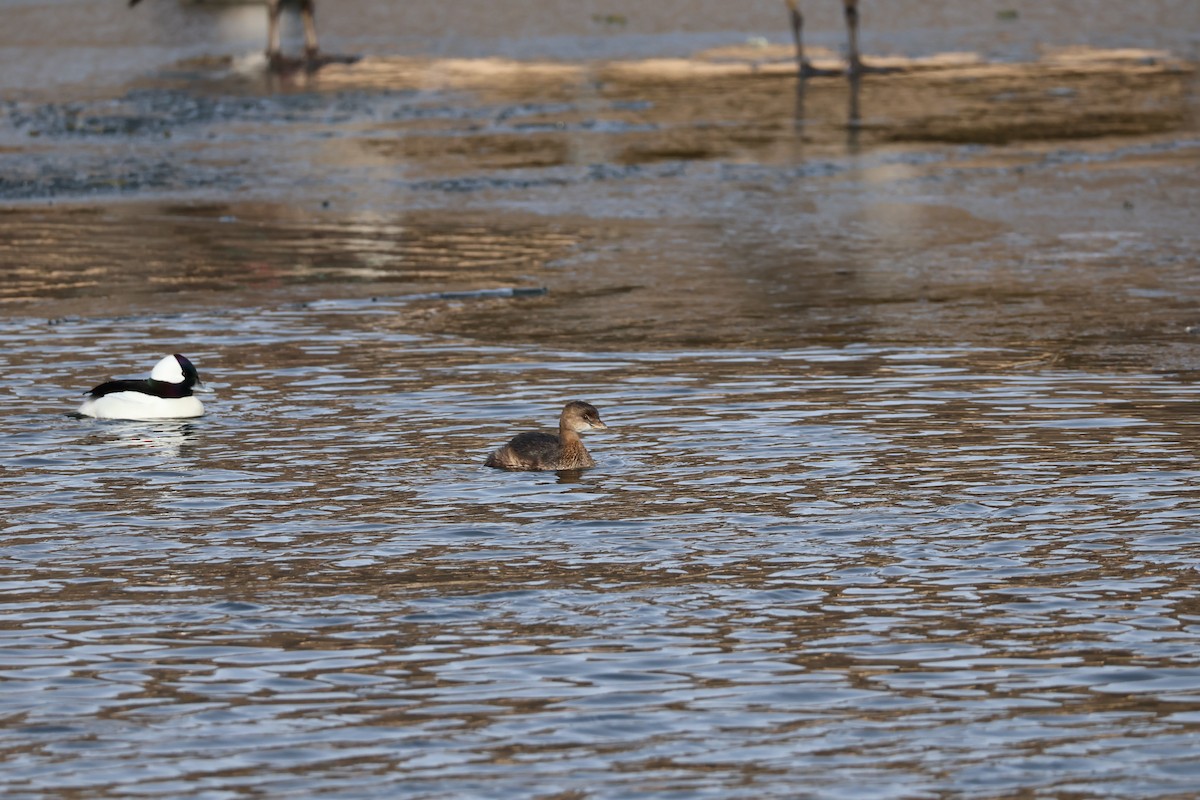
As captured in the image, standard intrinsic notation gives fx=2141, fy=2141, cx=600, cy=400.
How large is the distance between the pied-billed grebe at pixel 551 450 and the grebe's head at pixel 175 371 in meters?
2.10

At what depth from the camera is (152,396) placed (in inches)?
477

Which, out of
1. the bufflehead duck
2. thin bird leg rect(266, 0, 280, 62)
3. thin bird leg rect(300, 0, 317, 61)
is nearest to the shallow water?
the bufflehead duck

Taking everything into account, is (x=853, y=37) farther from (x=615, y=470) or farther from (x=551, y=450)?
(x=551, y=450)

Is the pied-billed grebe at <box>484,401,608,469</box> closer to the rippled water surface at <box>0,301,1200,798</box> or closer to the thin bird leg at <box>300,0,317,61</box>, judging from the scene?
the rippled water surface at <box>0,301,1200,798</box>

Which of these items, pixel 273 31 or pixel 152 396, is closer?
pixel 152 396

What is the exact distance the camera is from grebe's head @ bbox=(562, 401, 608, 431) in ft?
36.2

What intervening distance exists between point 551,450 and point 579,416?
14.8 inches

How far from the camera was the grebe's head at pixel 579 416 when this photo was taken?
36.2 ft

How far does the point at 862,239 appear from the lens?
746 inches

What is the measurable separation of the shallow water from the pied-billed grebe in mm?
98

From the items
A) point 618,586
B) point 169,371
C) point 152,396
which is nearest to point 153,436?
point 152,396

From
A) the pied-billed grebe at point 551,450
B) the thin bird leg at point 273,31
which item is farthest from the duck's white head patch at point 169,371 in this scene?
the thin bird leg at point 273,31

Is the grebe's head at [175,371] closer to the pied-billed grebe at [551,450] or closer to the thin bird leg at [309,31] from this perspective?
the pied-billed grebe at [551,450]

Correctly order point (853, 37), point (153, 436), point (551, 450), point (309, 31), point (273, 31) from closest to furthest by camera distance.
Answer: point (551, 450) → point (153, 436) → point (853, 37) → point (309, 31) → point (273, 31)
